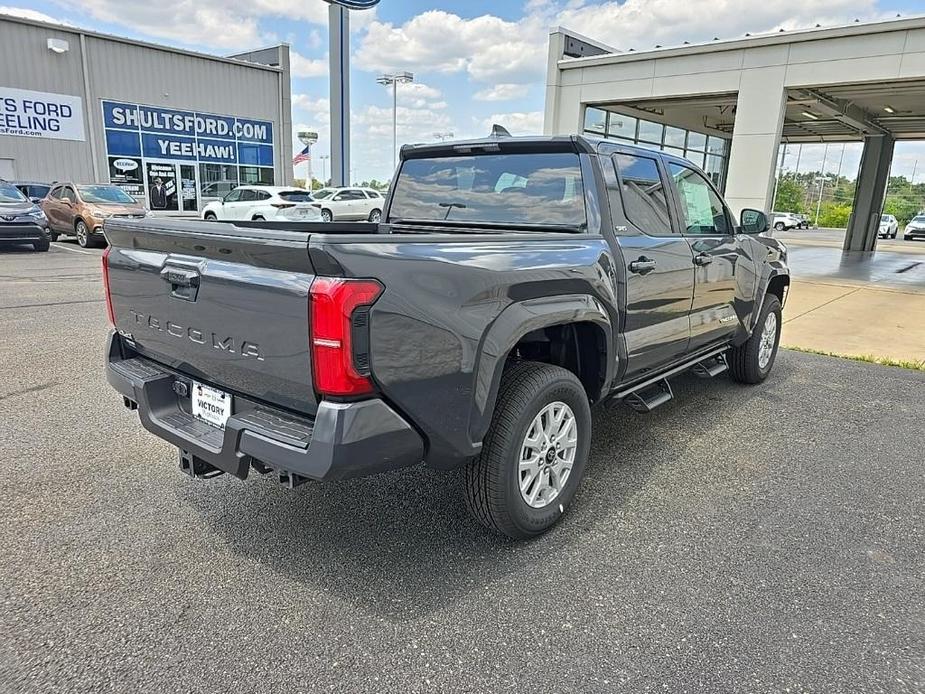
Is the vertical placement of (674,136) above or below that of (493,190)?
above

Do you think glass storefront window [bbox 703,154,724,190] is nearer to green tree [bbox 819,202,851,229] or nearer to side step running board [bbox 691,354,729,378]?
side step running board [bbox 691,354,729,378]

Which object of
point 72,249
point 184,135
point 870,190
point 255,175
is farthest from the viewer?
point 255,175

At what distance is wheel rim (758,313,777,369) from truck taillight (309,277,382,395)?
4324mm

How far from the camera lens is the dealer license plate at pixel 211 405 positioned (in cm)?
261

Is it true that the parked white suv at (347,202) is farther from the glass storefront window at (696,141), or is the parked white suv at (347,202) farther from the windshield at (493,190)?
the windshield at (493,190)

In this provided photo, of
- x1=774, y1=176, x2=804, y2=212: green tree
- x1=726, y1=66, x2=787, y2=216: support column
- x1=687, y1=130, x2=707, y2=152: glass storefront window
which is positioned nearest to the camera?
x1=726, y1=66, x2=787, y2=216: support column

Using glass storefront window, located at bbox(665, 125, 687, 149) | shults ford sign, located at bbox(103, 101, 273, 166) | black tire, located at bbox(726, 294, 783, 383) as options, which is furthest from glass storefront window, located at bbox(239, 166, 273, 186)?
black tire, located at bbox(726, 294, 783, 383)

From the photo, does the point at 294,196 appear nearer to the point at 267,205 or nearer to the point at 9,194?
the point at 267,205

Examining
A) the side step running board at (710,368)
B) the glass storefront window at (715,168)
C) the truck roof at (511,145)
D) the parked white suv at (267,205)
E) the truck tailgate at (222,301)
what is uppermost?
the glass storefront window at (715,168)

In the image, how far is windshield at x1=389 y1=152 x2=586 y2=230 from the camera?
11.6ft

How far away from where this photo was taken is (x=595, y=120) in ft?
58.7

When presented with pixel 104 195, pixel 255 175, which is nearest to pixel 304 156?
pixel 255 175

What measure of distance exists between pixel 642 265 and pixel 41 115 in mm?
24248

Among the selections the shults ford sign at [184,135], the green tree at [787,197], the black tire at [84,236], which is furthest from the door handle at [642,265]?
the green tree at [787,197]
